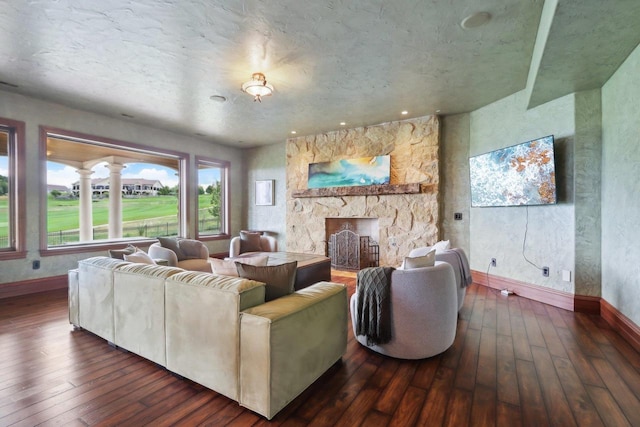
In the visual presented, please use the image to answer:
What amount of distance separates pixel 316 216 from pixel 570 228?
413cm

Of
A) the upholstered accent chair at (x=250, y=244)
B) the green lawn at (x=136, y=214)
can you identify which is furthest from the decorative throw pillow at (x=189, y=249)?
the green lawn at (x=136, y=214)

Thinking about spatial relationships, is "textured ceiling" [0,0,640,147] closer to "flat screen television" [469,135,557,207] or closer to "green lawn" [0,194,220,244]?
"flat screen television" [469,135,557,207]

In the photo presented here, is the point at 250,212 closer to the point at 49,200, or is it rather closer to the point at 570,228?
the point at 49,200

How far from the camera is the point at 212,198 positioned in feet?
22.9

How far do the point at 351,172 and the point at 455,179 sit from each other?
6.22 ft

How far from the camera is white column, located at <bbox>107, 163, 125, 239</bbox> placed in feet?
18.0

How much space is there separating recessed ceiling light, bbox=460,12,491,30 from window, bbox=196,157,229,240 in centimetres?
571

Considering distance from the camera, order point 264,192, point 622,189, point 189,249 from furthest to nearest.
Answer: point 264,192
point 189,249
point 622,189

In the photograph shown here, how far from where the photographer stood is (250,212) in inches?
291

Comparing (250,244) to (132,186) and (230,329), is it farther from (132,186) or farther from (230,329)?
(230,329)

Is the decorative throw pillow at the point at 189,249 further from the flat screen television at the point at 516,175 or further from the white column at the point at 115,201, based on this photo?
the flat screen television at the point at 516,175

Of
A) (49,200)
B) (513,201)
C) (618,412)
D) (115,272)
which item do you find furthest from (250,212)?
(618,412)

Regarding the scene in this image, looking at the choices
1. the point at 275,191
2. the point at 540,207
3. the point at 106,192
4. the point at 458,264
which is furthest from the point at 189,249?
the point at 540,207

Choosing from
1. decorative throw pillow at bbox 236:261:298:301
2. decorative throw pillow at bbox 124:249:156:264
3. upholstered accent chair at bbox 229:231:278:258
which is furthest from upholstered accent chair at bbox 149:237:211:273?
decorative throw pillow at bbox 236:261:298:301
